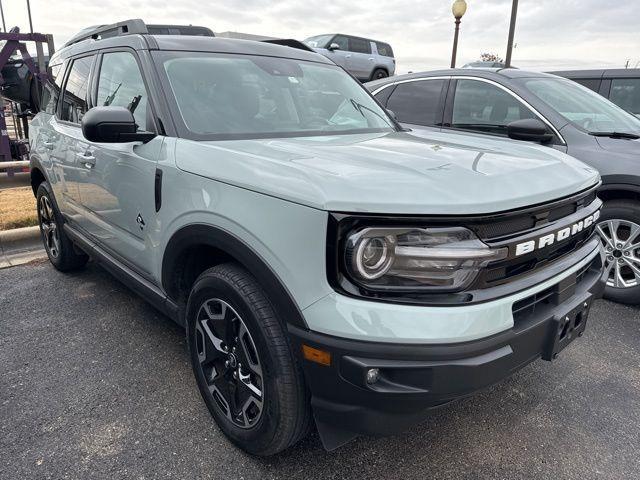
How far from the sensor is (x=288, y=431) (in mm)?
1887

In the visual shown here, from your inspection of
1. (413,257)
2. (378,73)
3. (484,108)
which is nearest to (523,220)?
(413,257)

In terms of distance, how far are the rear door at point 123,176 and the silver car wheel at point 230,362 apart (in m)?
0.65

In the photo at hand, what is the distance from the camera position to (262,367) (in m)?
1.88

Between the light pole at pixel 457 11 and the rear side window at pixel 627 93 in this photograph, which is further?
the light pole at pixel 457 11

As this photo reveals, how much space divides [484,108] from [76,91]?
348cm

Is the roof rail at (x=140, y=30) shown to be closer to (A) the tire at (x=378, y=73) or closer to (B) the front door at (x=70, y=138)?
(B) the front door at (x=70, y=138)

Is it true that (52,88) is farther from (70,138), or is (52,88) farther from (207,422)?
(207,422)

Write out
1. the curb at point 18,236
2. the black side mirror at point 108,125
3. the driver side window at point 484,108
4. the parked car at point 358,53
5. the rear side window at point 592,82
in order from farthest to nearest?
the parked car at point 358,53 < the rear side window at point 592,82 < the curb at point 18,236 < the driver side window at point 484,108 < the black side mirror at point 108,125

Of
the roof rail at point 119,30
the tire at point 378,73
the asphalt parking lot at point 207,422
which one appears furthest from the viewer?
the tire at point 378,73

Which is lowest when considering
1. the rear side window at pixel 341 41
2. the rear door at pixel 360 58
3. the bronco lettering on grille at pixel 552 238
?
the bronco lettering on grille at pixel 552 238

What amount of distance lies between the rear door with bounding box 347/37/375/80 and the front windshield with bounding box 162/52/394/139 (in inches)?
564

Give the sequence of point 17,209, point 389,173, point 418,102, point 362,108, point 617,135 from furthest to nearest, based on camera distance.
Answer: point 17,209
point 418,102
point 617,135
point 362,108
point 389,173

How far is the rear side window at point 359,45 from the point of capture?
16781mm

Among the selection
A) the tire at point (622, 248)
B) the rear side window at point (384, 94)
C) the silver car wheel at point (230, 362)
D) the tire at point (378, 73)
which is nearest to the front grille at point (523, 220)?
the silver car wheel at point (230, 362)
